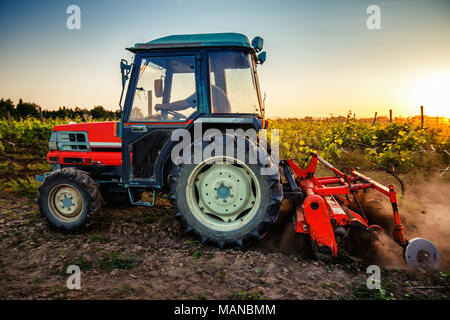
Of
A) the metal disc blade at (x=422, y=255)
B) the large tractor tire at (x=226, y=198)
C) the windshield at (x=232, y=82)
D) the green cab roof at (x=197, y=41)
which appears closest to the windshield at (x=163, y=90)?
the green cab roof at (x=197, y=41)

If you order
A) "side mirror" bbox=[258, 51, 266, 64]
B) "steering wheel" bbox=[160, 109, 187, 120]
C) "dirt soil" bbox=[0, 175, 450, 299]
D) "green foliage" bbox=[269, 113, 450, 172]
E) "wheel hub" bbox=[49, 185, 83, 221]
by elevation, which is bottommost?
"dirt soil" bbox=[0, 175, 450, 299]

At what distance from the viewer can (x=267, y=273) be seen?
3086mm

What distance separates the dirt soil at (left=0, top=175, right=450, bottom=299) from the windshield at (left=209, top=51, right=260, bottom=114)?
1.76 m

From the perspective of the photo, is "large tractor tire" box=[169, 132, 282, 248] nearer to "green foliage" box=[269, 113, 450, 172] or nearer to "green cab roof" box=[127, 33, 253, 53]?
"green cab roof" box=[127, 33, 253, 53]

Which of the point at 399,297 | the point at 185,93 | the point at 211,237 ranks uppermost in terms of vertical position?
the point at 185,93

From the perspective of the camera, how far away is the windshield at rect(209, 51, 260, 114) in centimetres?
370

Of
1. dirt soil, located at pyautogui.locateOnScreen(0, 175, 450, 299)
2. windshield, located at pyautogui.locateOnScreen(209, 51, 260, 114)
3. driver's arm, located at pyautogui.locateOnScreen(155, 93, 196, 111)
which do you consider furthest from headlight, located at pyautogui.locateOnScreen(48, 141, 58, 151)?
windshield, located at pyautogui.locateOnScreen(209, 51, 260, 114)

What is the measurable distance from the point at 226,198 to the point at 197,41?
6.70 feet

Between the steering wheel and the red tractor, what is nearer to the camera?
the red tractor

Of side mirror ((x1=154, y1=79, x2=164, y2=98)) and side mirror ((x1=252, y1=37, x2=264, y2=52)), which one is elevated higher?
side mirror ((x1=252, y1=37, x2=264, y2=52))

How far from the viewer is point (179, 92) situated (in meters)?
3.90

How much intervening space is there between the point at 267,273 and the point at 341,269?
2.81 feet
